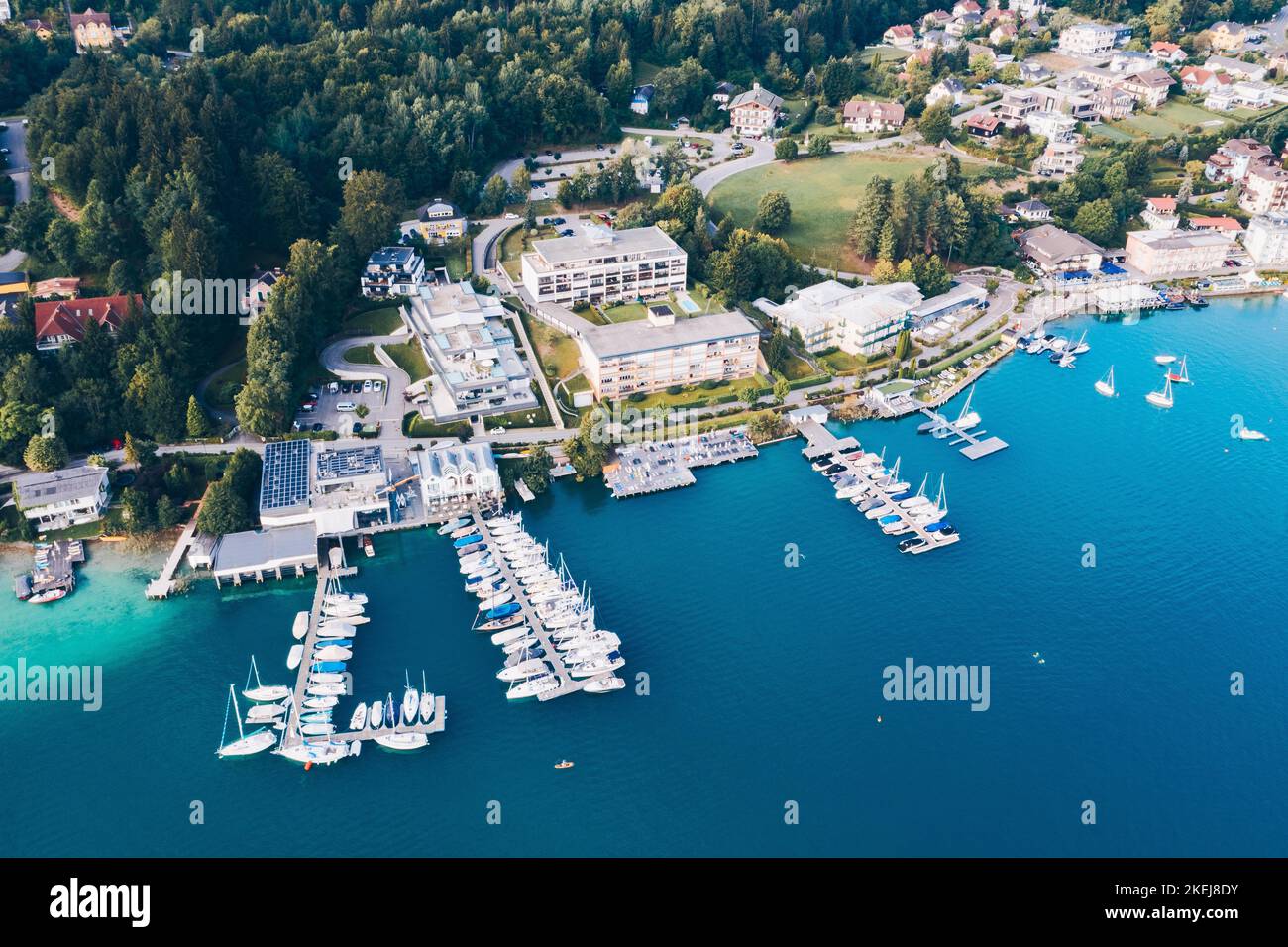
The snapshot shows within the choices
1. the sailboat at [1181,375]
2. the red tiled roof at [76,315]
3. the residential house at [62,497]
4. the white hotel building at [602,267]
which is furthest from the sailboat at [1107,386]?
the red tiled roof at [76,315]

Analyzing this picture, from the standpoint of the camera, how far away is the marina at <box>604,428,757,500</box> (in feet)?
227

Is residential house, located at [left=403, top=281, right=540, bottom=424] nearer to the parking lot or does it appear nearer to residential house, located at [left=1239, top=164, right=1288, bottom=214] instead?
the parking lot

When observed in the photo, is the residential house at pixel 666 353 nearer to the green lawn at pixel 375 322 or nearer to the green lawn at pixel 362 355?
the green lawn at pixel 375 322

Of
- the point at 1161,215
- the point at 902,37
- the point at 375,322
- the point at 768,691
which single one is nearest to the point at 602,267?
the point at 375,322

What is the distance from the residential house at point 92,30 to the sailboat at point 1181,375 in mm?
110506

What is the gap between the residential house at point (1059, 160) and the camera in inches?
4488

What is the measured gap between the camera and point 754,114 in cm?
12512

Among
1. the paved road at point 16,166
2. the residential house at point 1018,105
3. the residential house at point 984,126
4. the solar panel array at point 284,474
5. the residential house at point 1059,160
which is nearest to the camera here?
the solar panel array at point 284,474

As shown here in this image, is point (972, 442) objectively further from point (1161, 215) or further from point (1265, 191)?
point (1265, 191)

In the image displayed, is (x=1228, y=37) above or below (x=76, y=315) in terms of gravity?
above

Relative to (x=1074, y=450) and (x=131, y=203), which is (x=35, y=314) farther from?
(x=1074, y=450)

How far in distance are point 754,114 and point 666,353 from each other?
61152 mm

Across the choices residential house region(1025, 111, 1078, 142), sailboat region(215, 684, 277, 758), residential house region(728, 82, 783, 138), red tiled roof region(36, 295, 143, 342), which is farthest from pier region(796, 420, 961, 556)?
residential house region(1025, 111, 1078, 142)

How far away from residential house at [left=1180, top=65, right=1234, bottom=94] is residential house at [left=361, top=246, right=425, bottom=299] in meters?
109
